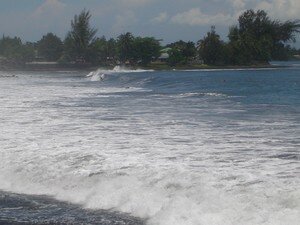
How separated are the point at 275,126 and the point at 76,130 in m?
5.26

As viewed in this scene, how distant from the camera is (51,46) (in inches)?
4540

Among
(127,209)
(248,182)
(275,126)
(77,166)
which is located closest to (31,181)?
(77,166)

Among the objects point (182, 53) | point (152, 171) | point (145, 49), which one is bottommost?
point (152, 171)

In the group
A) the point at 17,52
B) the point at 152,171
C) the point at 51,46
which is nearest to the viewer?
the point at 152,171

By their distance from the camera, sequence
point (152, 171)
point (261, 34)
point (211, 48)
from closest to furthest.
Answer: point (152, 171)
point (211, 48)
point (261, 34)

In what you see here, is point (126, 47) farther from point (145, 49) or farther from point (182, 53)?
point (182, 53)

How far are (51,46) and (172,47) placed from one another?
28.8 meters

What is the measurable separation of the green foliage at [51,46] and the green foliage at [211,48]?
35590 millimetres

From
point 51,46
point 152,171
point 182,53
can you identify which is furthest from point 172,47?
point 152,171

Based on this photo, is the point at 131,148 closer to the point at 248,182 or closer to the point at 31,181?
the point at 31,181

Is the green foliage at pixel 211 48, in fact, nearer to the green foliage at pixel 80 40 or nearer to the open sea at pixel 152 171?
the green foliage at pixel 80 40

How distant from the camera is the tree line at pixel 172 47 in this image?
91.8m

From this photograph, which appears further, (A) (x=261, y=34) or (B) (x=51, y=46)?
(B) (x=51, y=46)

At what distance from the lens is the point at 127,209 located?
303 inches
